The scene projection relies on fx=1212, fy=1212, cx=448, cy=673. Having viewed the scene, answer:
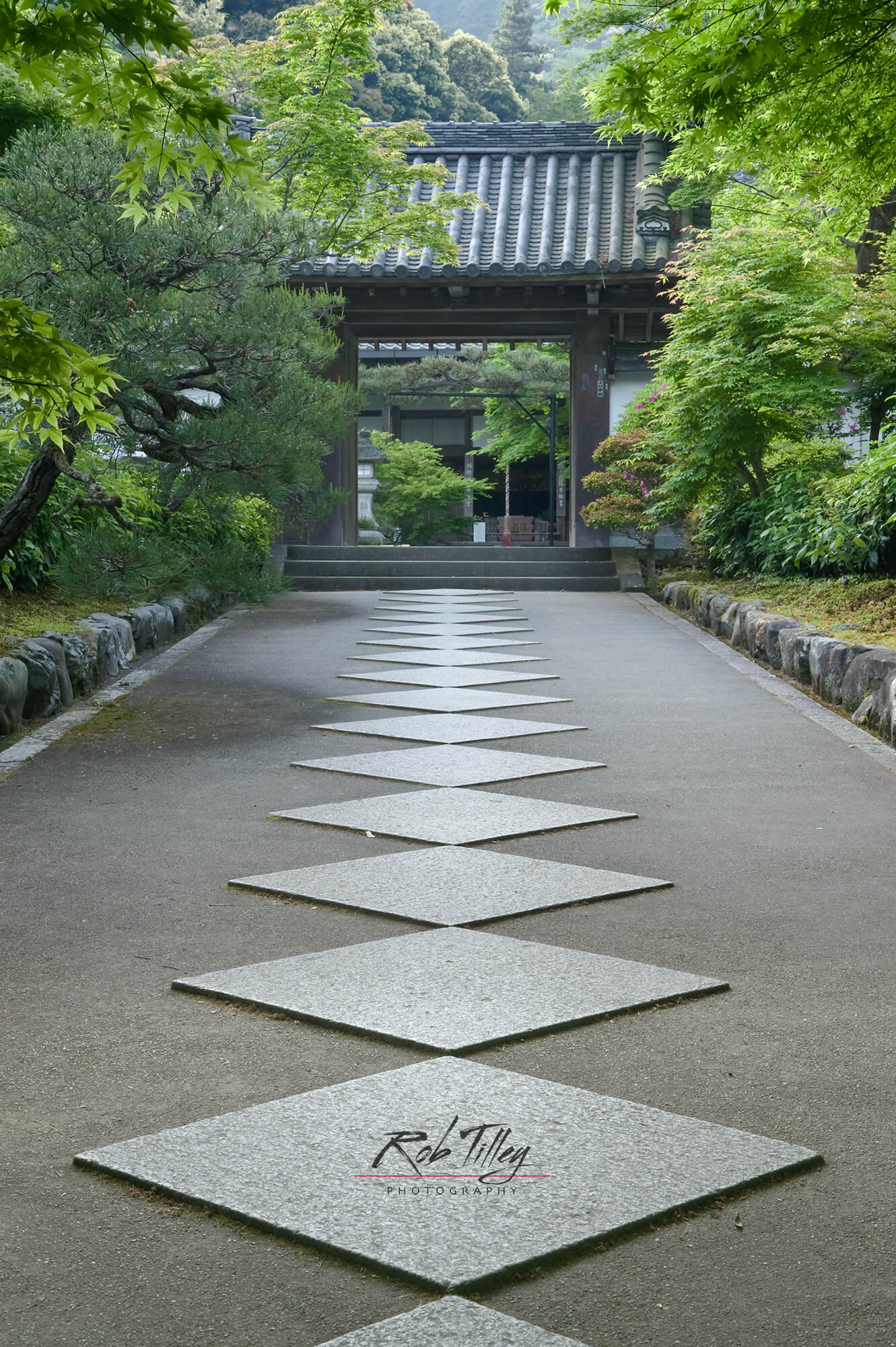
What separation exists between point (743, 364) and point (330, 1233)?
9.85 metres

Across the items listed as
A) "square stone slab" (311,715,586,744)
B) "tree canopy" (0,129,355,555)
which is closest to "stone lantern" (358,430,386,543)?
"tree canopy" (0,129,355,555)

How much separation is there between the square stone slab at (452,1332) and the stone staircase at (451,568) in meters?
12.7

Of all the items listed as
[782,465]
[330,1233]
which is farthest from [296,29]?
[330,1233]

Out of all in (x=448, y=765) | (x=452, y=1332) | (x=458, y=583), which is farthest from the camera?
(x=458, y=583)

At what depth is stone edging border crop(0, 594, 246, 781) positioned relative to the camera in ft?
17.9

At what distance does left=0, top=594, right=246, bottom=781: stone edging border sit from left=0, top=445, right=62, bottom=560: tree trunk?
0.61m

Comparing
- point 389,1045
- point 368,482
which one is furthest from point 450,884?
point 368,482

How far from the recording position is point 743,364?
10.6m

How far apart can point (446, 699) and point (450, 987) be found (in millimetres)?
4010

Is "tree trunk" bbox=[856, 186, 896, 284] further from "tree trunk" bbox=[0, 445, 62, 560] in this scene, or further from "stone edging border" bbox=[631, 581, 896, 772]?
"tree trunk" bbox=[0, 445, 62, 560]

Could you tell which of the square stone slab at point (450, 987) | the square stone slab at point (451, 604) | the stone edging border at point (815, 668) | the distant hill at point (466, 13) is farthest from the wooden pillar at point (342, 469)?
the distant hill at point (466, 13)

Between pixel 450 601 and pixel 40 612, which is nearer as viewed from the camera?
pixel 40 612

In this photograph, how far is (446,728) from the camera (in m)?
5.88

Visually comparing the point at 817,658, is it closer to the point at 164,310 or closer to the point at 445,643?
the point at 445,643
